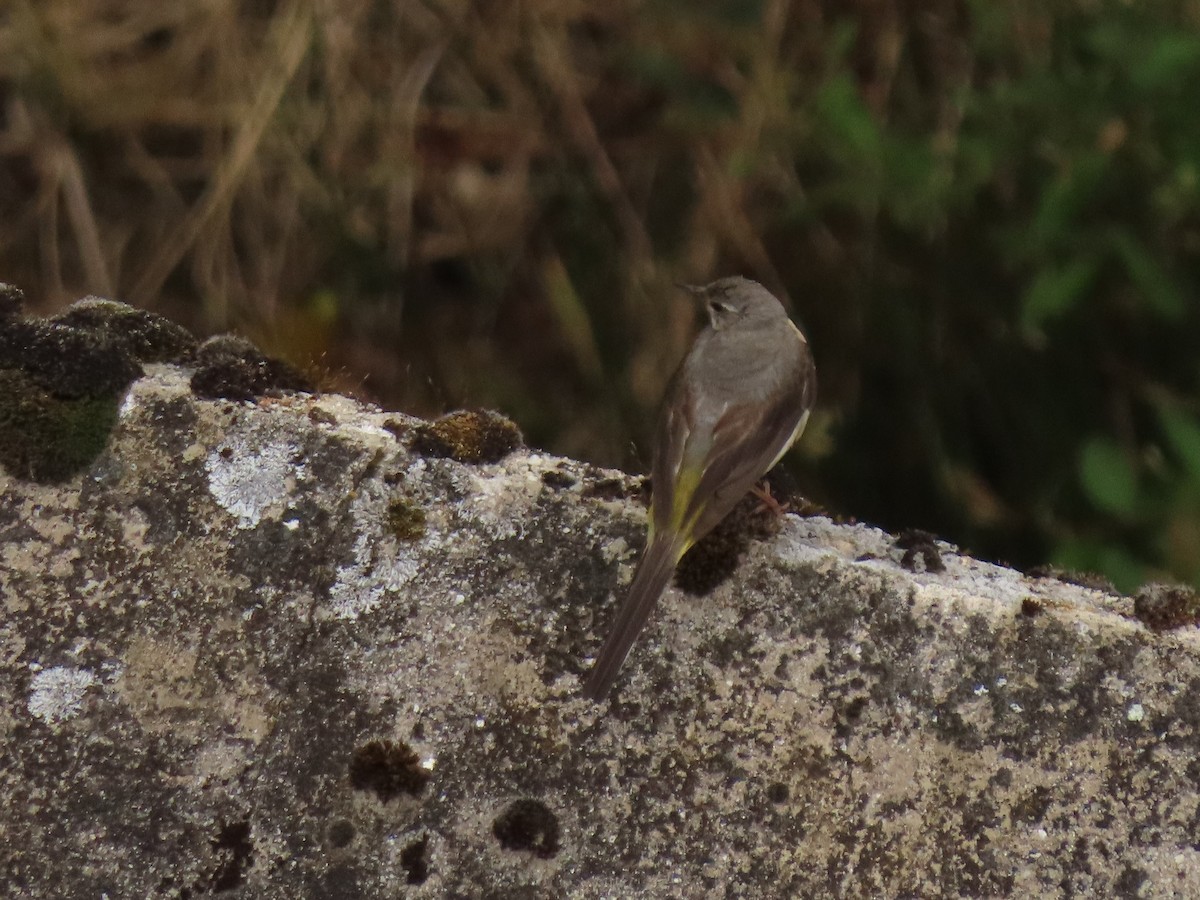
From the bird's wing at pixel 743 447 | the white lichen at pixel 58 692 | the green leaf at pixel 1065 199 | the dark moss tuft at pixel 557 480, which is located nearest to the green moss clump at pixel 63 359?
the white lichen at pixel 58 692

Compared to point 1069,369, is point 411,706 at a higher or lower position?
higher

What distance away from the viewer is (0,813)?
2672 mm

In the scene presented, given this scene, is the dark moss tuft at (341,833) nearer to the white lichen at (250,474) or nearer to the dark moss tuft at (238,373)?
the white lichen at (250,474)

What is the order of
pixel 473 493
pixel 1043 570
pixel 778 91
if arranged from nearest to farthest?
pixel 473 493 < pixel 1043 570 < pixel 778 91

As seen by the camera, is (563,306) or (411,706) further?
(563,306)

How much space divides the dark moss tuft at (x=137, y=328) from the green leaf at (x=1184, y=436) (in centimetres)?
314

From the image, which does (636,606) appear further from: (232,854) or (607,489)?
(232,854)

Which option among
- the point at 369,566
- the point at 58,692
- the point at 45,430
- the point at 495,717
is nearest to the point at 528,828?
the point at 495,717

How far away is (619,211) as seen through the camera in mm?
6023

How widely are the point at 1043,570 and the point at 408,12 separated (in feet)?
13.0

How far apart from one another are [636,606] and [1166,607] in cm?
121

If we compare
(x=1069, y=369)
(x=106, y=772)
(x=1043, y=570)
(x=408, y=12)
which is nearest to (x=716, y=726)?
(x=1043, y=570)

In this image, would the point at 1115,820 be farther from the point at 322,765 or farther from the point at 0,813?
the point at 0,813

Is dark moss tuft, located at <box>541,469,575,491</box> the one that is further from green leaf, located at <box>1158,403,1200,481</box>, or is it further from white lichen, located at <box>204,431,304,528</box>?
green leaf, located at <box>1158,403,1200,481</box>
